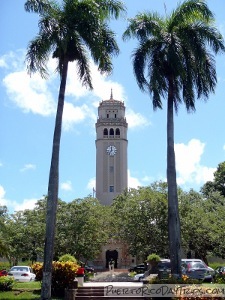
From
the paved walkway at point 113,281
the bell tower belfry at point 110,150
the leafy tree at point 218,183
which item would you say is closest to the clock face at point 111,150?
the bell tower belfry at point 110,150

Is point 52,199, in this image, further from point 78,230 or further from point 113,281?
point 78,230

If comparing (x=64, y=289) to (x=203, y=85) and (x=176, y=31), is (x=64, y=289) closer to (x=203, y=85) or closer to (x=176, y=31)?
(x=203, y=85)

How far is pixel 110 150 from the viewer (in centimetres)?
7669

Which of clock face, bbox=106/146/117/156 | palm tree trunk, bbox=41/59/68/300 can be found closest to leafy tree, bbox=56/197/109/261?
palm tree trunk, bbox=41/59/68/300

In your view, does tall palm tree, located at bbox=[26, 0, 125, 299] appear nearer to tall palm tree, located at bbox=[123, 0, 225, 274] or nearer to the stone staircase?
tall palm tree, located at bbox=[123, 0, 225, 274]

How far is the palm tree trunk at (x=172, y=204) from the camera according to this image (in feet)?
61.4

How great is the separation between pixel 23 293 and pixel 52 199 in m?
4.76

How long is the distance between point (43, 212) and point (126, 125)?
34.4 m

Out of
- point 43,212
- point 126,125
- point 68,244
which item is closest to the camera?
point 68,244

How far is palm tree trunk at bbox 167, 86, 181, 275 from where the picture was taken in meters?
18.7

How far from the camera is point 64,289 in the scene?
19.2 meters

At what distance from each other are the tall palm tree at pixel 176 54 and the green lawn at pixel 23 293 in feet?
26.1

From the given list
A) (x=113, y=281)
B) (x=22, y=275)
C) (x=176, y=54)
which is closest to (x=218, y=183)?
(x=113, y=281)

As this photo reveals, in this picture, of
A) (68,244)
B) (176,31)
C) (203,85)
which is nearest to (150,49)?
(176,31)
